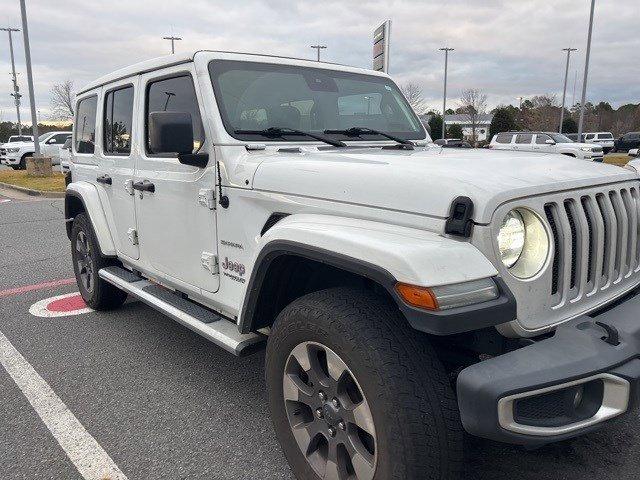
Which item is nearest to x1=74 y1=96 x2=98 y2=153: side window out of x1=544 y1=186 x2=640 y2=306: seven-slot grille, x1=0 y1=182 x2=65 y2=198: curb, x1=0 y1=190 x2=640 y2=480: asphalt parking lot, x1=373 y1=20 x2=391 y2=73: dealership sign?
x1=0 y1=190 x2=640 y2=480: asphalt parking lot

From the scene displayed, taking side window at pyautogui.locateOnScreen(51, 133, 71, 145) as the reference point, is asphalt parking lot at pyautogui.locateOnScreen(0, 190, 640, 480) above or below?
below

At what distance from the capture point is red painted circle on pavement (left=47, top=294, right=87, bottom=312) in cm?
500

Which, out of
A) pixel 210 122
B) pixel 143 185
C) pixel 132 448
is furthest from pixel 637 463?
pixel 143 185

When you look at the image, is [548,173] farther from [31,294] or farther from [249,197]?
[31,294]

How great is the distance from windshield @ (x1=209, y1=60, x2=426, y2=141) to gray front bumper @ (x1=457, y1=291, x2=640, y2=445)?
1.79 meters

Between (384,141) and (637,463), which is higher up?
(384,141)

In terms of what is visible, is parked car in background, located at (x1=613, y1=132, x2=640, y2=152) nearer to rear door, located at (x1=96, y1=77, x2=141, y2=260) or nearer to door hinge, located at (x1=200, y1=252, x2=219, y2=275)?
rear door, located at (x1=96, y1=77, x2=141, y2=260)

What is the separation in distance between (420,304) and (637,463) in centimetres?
166

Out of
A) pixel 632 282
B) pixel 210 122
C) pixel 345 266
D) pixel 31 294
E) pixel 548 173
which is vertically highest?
pixel 210 122

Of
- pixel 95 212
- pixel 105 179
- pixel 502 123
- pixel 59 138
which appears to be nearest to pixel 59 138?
pixel 59 138

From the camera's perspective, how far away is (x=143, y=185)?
3.53 metres

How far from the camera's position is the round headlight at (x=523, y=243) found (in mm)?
1945

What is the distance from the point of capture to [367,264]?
188cm

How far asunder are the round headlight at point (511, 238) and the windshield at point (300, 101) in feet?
4.79
